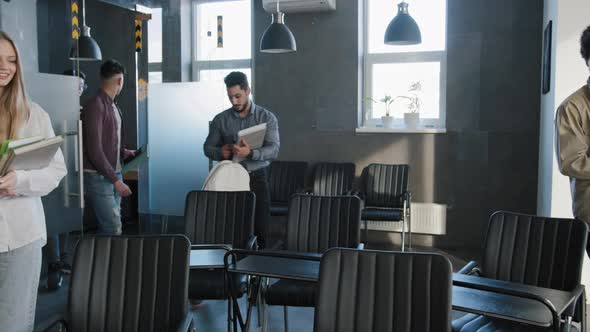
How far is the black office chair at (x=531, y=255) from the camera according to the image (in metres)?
2.50

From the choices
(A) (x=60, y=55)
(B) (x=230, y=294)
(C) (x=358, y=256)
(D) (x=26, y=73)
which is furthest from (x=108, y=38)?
(C) (x=358, y=256)

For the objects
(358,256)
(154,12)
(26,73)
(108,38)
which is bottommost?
(358,256)

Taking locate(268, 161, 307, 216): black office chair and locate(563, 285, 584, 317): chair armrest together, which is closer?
locate(563, 285, 584, 317): chair armrest

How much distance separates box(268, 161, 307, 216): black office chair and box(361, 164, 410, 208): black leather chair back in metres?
0.72

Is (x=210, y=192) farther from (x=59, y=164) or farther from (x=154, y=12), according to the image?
(x=154, y=12)

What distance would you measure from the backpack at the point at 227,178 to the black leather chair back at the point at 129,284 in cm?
170

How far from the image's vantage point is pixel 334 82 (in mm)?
6324

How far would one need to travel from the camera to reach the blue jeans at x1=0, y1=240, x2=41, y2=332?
2109 mm

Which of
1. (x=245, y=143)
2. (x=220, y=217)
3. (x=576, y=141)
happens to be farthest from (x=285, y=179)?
(x=576, y=141)

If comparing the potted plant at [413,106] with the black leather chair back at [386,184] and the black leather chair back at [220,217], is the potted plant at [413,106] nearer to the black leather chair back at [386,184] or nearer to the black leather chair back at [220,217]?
the black leather chair back at [386,184]

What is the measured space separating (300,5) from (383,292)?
476 cm

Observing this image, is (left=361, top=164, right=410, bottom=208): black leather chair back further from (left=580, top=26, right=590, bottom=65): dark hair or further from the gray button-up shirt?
(left=580, top=26, right=590, bottom=65): dark hair

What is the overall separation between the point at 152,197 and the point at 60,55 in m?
2.18

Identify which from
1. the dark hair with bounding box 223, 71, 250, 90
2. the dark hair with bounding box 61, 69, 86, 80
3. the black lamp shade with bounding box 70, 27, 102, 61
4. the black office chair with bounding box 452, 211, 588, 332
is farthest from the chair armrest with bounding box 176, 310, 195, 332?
the dark hair with bounding box 223, 71, 250, 90
